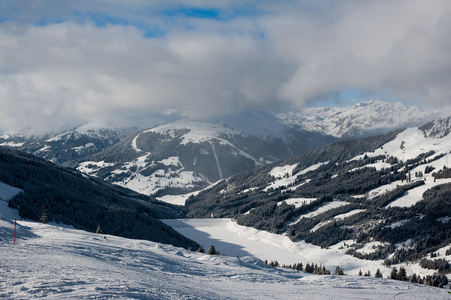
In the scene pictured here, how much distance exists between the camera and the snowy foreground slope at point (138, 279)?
25094 millimetres

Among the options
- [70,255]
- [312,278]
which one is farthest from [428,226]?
[70,255]

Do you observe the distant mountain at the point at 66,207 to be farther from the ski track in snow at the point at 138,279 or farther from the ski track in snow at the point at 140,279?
the ski track in snow at the point at 140,279

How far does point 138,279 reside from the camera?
3128cm

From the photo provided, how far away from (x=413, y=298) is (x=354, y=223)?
168 m

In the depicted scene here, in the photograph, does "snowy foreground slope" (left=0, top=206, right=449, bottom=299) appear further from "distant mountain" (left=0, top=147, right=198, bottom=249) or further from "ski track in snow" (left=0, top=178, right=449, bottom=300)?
"distant mountain" (left=0, top=147, right=198, bottom=249)

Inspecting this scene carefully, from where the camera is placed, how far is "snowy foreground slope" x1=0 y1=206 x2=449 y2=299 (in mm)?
25094

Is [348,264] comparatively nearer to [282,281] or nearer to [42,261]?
[282,281]

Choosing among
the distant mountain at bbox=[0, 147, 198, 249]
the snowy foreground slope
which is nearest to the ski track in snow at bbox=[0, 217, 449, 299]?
the snowy foreground slope

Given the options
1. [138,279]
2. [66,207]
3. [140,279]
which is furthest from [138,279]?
[66,207]

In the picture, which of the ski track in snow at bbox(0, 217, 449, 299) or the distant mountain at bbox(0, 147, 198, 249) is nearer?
the ski track in snow at bbox(0, 217, 449, 299)

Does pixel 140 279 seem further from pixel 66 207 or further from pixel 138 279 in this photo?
pixel 66 207

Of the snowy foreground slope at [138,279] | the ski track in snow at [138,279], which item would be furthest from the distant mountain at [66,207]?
the snowy foreground slope at [138,279]

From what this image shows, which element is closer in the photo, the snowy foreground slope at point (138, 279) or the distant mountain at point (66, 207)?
the snowy foreground slope at point (138, 279)

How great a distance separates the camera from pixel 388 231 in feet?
566
